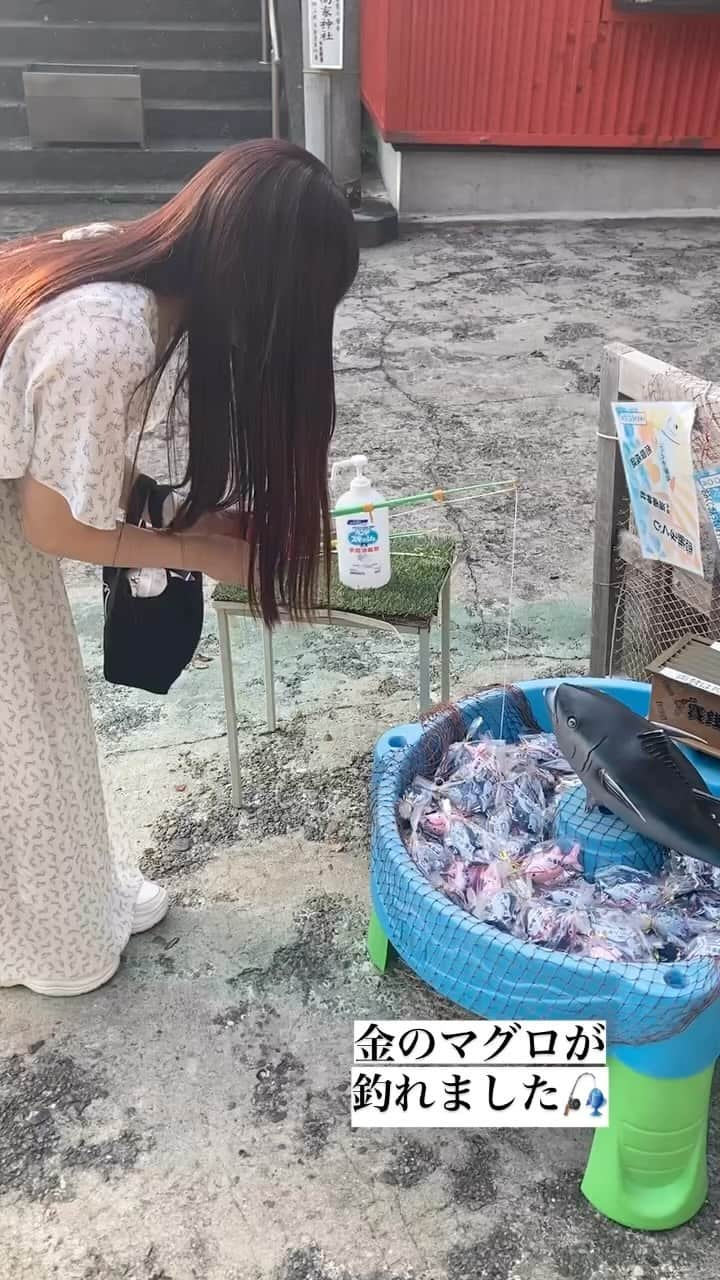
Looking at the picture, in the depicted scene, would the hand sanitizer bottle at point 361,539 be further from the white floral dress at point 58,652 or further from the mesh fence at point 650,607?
the white floral dress at point 58,652

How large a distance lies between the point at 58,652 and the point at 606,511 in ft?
4.36

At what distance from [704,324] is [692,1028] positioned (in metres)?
5.23

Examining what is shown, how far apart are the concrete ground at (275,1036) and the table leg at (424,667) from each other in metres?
0.35

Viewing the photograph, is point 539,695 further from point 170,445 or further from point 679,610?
point 170,445

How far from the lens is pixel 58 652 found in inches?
72.5

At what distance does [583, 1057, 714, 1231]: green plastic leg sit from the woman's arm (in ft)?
3.37

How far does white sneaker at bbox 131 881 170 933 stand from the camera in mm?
2256

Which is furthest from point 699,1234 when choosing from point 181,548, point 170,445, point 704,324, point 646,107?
point 646,107

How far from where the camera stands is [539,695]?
229cm

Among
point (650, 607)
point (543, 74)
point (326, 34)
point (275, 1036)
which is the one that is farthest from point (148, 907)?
point (543, 74)

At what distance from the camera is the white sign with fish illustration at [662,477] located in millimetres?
2086

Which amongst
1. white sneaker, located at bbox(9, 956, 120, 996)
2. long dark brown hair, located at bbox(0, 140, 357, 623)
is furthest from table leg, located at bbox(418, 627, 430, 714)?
white sneaker, located at bbox(9, 956, 120, 996)

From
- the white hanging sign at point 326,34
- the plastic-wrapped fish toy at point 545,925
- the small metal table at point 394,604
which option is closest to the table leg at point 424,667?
the small metal table at point 394,604

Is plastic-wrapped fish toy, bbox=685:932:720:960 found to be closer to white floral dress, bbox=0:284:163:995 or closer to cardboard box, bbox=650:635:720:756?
cardboard box, bbox=650:635:720:756
